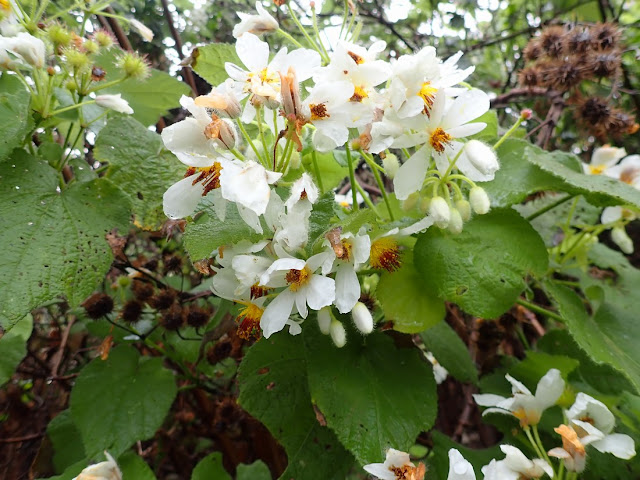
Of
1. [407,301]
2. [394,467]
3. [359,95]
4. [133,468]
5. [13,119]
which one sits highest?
[359,95]

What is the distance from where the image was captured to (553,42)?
107cm

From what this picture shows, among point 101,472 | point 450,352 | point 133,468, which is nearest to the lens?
point 101,472

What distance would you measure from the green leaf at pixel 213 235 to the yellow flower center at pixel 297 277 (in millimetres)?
56

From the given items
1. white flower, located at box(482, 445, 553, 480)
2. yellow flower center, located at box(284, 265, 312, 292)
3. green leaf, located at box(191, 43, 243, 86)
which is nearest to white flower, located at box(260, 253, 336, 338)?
yellow flower center, located at box(284, 265, 312, 292)

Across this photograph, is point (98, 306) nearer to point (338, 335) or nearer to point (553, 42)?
point (338, 335)

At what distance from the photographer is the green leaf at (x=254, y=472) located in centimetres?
86

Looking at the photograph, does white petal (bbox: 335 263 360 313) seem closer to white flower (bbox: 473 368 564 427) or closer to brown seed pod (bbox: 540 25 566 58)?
white flower (bbox: 473 368 564 427)

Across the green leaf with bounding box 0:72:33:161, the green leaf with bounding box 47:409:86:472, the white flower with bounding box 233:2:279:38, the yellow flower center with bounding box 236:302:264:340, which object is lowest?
the green leaf with bounding box 47:409:86:472

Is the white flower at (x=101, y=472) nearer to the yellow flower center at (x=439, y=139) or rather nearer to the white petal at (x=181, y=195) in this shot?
the white petal at (x=181, y=195)

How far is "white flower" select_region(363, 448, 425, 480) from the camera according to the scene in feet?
1.81

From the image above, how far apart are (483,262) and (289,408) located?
0.35 metres

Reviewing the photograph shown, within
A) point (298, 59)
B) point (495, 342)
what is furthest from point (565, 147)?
point (298, 59)

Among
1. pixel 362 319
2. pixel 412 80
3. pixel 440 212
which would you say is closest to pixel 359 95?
pixel 412 80

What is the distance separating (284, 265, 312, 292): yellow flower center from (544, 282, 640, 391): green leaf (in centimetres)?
37
